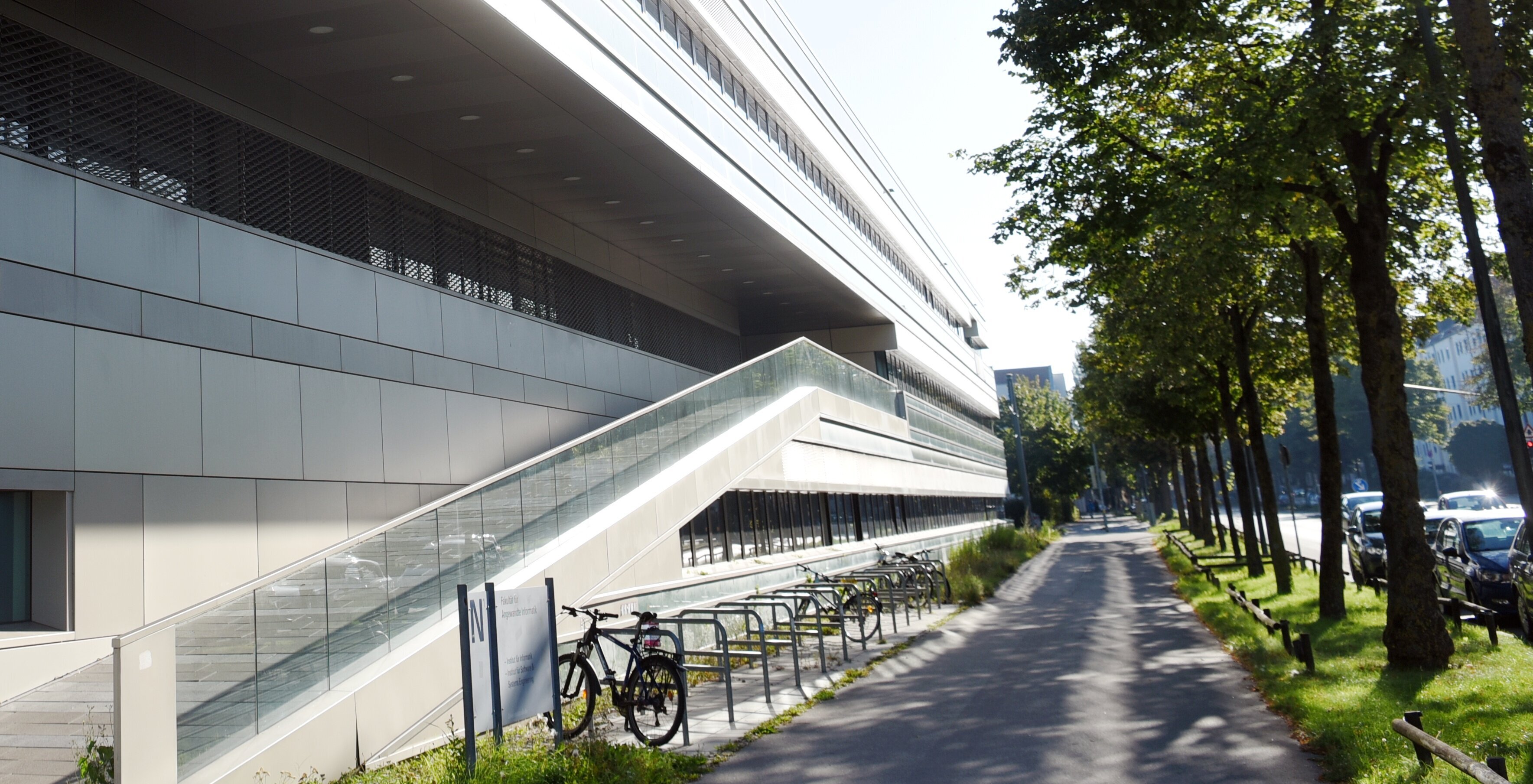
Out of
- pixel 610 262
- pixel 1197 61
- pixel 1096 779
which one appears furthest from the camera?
pixel 610 262

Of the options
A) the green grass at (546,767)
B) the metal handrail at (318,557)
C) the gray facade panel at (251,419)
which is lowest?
the green grass at (546,767)

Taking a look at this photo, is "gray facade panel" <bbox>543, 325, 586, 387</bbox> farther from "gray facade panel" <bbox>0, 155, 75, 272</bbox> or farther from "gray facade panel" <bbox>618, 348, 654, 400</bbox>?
"gray facade panel" <bbox>0, 155, 75, 272</bbox>

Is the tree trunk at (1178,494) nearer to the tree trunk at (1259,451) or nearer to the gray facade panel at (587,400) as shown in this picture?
the tree trunk at (1259,451)

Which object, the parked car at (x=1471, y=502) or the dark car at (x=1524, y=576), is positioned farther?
the parked car at (x=1471, y=502)

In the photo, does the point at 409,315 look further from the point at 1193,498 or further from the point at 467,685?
the point at 1193,498

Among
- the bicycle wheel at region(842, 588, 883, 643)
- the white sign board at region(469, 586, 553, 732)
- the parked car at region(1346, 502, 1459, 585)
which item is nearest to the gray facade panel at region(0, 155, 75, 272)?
the white sign board at region(469, 586, 553, 732)

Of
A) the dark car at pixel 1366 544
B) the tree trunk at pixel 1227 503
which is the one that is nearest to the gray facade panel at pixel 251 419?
the dark car at pixel 1366 544

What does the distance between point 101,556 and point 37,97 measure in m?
4.43

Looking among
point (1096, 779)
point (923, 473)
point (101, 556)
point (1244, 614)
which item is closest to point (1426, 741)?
point (1096, 779)

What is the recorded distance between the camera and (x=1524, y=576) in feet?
42.5

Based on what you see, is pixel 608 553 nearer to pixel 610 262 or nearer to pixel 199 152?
pixel 199 152

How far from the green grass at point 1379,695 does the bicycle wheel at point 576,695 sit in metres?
5.74

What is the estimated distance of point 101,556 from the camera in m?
10.5

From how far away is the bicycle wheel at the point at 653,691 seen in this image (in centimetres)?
983
